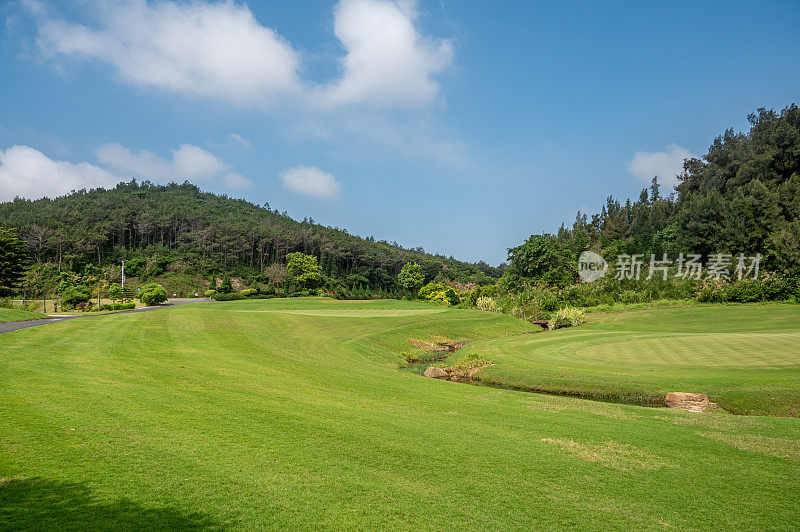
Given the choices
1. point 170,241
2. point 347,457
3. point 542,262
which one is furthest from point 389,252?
point 347,457

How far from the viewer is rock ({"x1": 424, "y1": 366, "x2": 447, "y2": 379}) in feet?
56.6

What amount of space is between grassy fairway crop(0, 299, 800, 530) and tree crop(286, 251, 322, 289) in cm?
5780

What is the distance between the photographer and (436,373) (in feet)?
56.9

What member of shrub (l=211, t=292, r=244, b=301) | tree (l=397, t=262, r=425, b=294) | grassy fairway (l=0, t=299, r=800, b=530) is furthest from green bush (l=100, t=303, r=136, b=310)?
tree (l=397, t=262, r=425, b=294)

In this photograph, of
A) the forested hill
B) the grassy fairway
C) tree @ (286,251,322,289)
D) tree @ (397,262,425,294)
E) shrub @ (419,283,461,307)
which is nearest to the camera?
the grassy fairway

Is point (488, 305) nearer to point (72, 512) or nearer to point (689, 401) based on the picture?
point (689, 401)

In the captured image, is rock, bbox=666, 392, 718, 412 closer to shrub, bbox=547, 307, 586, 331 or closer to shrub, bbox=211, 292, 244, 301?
shrub, bbox=547, 307, 586, 331

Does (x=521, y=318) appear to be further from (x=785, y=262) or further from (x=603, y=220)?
(x=603, y=220)

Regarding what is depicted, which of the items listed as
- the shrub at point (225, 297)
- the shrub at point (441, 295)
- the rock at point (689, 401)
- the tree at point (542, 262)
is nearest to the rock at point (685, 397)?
the rock at point (689, 401)

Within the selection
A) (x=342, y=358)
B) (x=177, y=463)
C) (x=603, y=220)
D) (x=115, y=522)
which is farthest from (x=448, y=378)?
(x=603, y=220)

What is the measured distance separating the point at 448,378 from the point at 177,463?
1341 cm

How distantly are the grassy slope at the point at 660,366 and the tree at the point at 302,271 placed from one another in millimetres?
50440

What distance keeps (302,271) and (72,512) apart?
6895 centimetres

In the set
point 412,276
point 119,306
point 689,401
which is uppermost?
point 412,276
